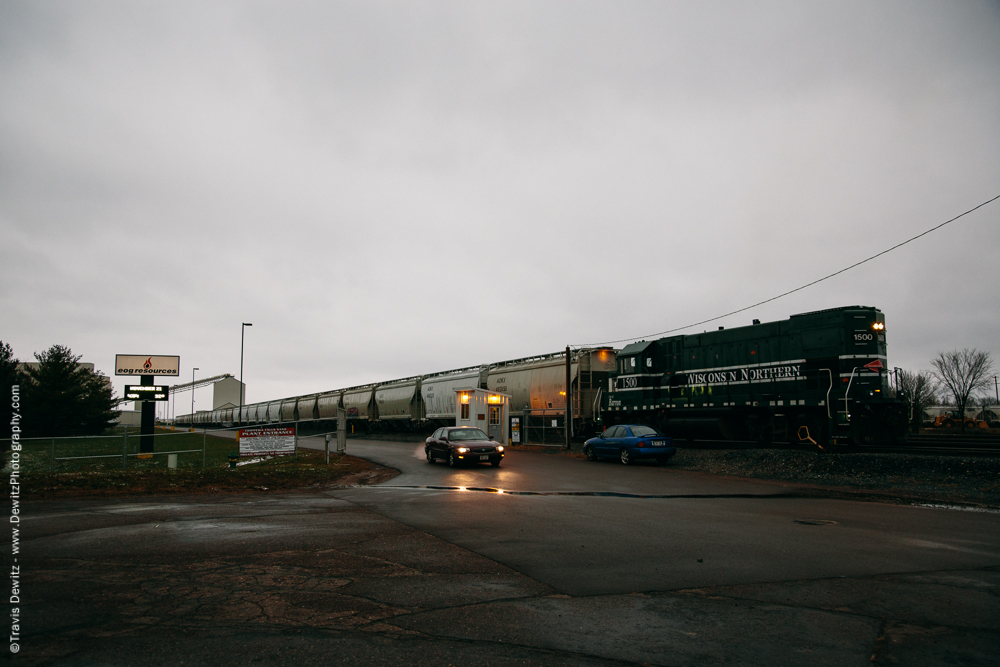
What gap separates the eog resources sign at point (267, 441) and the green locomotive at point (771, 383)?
14989 millimetres

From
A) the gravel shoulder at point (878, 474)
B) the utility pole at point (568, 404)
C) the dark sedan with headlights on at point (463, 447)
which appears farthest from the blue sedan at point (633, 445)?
the utility pole at point (568, 404)

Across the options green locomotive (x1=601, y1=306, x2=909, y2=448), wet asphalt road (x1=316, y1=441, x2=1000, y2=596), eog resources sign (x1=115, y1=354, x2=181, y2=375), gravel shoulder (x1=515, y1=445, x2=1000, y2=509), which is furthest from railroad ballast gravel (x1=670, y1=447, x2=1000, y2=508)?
eog resources sign (x1=115, y1=354, x2=181, y2=375)

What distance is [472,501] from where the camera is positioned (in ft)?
39.4

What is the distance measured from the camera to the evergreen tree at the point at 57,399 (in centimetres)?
4097

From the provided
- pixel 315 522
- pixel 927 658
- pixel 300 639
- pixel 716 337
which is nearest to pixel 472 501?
pixel 315 522

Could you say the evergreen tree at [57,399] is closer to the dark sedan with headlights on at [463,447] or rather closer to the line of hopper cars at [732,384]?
the line of hopper cars at [732,384]

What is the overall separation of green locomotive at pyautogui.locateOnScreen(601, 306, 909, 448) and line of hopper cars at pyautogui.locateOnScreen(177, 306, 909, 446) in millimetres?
38

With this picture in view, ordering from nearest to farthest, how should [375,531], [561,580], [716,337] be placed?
[561,580] → [375,531] → [716,337]

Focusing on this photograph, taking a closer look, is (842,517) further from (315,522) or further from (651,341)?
(651,341)

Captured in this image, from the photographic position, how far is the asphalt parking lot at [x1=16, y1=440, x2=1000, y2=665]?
413cm

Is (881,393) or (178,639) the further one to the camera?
(881,393)

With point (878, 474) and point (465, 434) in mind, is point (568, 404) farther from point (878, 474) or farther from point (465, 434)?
point (878, 474)

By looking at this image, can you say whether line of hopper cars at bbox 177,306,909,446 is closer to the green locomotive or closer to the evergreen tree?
the green locomotive

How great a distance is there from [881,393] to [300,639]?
2075 centimetres
